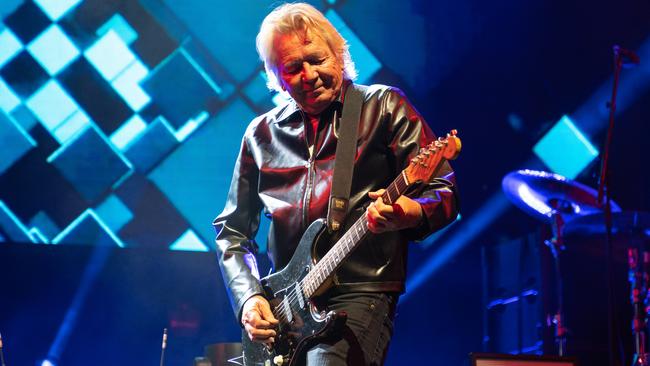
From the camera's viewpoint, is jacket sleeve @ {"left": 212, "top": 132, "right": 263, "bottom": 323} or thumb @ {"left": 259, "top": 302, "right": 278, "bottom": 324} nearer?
thumb @ {"left": 259, "top": 302, "right": 278, "bottom": 324}

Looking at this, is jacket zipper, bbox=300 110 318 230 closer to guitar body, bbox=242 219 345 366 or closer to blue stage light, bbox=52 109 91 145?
guitar body, bbox=242 219 345 366

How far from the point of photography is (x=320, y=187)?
324 centimetres

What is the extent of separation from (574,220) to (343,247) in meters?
3.75

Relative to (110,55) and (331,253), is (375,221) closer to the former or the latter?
(331,253)

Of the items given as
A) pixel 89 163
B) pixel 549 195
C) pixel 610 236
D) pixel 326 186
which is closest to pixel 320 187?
pixel 326 186

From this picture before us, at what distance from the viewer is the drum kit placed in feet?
19.3

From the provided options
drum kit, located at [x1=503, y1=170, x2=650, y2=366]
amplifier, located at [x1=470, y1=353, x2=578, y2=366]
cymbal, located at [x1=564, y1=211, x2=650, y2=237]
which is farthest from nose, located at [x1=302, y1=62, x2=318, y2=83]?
cymbal, located at [x1=564, y1=211, x2=650, y2=237]

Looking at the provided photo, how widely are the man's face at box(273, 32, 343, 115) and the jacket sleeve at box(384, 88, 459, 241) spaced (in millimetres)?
248

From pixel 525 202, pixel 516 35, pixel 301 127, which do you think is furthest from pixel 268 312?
pixel 516 35

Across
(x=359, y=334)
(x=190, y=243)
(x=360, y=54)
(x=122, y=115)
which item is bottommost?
(x=359, y=334)

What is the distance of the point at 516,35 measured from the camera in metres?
7.50

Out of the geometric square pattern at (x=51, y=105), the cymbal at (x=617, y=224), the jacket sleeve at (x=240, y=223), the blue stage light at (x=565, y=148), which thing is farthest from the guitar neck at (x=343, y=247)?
the blue stage light at (x=565, y=148)

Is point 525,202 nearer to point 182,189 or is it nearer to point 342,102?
point 182,189

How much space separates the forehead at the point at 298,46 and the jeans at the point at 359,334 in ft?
3.17
